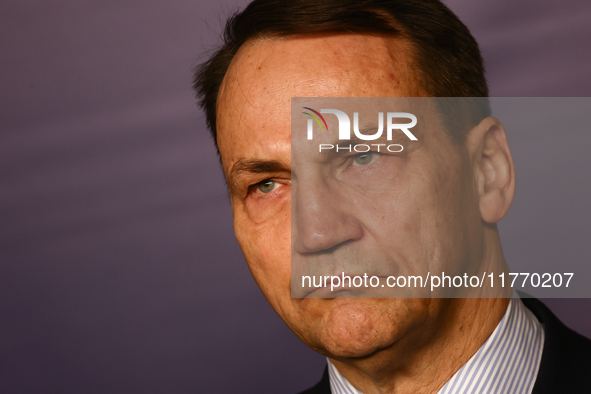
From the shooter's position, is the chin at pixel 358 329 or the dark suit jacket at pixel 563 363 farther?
the dark suit jacket at pixel 563 363

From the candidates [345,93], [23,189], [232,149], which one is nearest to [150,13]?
[23,189]

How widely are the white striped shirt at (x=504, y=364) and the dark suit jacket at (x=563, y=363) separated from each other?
0.10 feet

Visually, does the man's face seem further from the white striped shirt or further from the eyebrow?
the white striped shirt

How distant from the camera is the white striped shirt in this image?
4.96 feet

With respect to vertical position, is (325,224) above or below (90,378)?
above

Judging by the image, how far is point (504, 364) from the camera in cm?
152

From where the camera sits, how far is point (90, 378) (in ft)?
9.41

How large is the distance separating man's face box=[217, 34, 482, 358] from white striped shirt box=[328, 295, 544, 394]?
0.54 feet

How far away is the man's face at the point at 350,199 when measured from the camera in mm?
1388

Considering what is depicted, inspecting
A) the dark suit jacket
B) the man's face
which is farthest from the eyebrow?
the dark suit jacket

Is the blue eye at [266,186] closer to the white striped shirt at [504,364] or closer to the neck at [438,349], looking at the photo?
the neck at [438,349]

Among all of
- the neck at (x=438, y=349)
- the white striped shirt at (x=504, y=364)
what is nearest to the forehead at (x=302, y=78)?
the neck at (x=438, y=349)

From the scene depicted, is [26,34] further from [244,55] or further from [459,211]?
[459,211]

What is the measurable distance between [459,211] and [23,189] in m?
2.28
